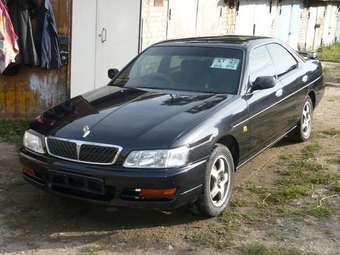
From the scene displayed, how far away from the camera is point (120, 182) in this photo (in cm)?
424

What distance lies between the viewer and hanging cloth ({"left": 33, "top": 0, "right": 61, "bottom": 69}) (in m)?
7.73

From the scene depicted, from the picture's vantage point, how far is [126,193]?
14.1 feet

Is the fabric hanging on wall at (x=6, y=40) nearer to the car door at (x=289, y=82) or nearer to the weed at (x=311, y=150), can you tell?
the car door at (x=289, y=82)

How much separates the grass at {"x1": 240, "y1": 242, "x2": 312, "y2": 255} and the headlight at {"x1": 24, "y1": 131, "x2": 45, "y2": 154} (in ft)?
5.95

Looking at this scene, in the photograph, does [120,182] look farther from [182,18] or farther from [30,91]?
[182,18]

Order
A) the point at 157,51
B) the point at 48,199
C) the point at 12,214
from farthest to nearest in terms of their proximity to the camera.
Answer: the point at 157,51 < the point at 48,199 < the point at 12,214

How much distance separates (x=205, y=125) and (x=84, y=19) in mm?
4164

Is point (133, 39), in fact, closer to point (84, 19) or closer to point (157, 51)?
point (84, 19)

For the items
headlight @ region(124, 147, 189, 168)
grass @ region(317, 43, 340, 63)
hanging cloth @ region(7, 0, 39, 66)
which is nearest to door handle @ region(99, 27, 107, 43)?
hanging cloth @ region(7, 0, 39, 66)

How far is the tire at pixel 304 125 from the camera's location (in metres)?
7.21

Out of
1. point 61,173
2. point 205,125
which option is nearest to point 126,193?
point 61,173

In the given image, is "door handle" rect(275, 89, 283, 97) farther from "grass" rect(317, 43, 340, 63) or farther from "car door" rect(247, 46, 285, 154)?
"grass" rect(317, 43, 340, 63)

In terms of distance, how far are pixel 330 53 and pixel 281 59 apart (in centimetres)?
1455

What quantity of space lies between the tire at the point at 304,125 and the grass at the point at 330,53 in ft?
36.4
